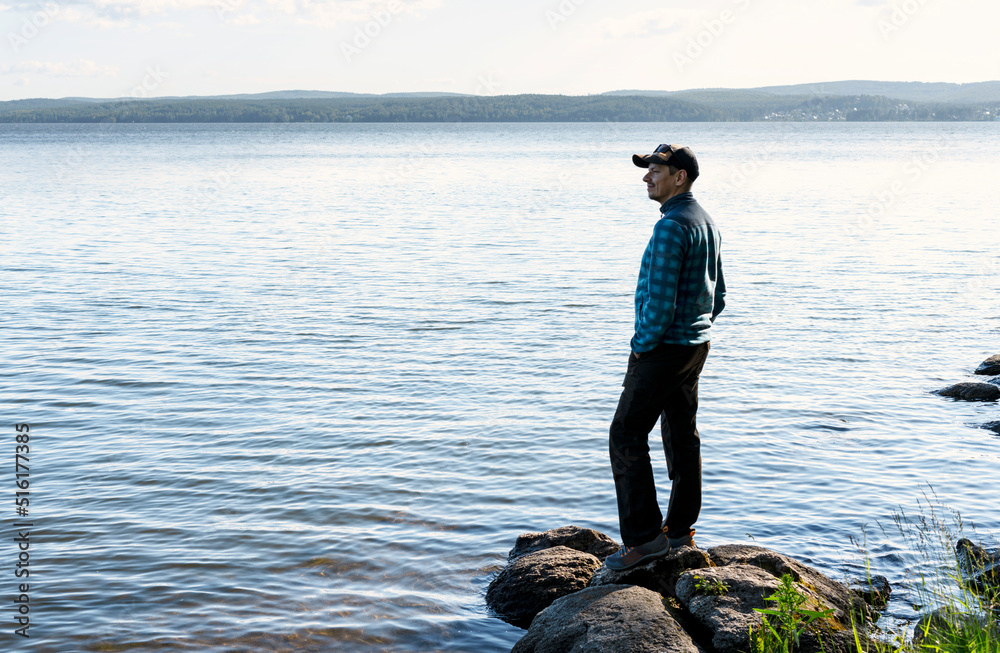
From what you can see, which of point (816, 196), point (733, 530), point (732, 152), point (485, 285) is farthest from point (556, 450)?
point (732, 152)

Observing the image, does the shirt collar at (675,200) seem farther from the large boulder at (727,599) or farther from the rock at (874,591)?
the rock at (874,591)

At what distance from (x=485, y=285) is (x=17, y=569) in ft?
47.9

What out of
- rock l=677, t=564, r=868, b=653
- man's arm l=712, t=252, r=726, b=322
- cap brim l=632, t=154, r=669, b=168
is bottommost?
rock l=677, t=564, r=868, b=653

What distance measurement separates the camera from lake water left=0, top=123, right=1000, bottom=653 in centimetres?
731

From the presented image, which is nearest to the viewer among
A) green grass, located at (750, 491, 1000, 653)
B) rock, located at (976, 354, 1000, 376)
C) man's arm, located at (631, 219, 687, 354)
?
green grass, located at (750, 491, 1000, 653)

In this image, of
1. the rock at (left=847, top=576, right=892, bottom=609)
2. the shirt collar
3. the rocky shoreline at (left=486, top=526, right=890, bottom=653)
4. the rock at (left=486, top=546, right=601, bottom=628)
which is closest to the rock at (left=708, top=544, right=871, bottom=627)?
the rocky shoreline at (left=486, top=526, right=890, bottom=653)

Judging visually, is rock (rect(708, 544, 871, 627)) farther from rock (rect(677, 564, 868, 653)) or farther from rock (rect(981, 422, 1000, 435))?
rock (rect(981, 422, 1000, 435))

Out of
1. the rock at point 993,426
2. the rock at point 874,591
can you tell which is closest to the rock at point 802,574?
the rock at point 874,591

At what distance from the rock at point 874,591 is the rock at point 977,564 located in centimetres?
55

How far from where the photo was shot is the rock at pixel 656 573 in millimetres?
6000

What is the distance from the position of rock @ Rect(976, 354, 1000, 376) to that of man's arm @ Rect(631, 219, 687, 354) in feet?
34.2

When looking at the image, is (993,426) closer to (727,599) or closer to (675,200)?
(727,599)

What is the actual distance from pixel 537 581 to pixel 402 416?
5.25m

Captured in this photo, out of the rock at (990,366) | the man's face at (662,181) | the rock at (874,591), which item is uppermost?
the man's face at (662,181)
